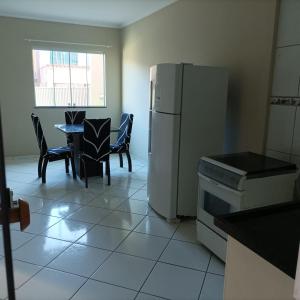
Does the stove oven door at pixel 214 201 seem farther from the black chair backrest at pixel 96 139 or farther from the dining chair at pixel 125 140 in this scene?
the dining chair at pixel 125 140

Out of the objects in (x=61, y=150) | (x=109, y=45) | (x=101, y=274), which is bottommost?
(x=101, y=274)

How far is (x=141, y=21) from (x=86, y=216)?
137 inches

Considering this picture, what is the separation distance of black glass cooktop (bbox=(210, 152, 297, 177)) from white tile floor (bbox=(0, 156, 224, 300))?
78 cm

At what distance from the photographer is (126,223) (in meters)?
2.98

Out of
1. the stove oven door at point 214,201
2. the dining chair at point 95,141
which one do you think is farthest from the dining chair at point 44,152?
the stove oven door at point 214,201

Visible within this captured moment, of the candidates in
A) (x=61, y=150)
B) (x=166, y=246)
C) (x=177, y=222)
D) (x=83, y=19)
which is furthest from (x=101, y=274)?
(x=83, y=19)

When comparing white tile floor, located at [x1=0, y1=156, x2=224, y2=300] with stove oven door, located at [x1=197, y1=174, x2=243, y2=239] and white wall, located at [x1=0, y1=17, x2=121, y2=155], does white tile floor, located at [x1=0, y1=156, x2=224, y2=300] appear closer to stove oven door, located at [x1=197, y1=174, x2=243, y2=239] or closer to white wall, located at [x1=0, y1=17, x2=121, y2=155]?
stove oven door, located at [x1=197, y1=174, x2=243, y2=239]

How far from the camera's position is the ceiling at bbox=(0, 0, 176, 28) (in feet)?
14.0

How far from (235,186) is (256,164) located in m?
0.30

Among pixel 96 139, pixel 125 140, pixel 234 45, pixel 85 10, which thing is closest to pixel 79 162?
pixel 96 139

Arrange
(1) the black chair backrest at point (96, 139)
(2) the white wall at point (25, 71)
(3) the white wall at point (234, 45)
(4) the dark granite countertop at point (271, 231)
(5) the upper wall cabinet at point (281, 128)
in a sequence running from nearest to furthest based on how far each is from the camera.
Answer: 1. (4) the dark granite countertop at point (271, 231)
2. (5) the upper wall cabinet at point (281, 128)
3. (3) the white wall at point (234, 45)
4. (1) the black chair backrest at point (96, 139)
5. (2) the white wall at point (25, 71)

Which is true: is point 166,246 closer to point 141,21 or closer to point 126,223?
point 126,223

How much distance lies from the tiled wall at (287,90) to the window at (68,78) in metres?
4.05

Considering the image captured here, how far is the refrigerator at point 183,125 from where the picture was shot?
2795 millimetres
